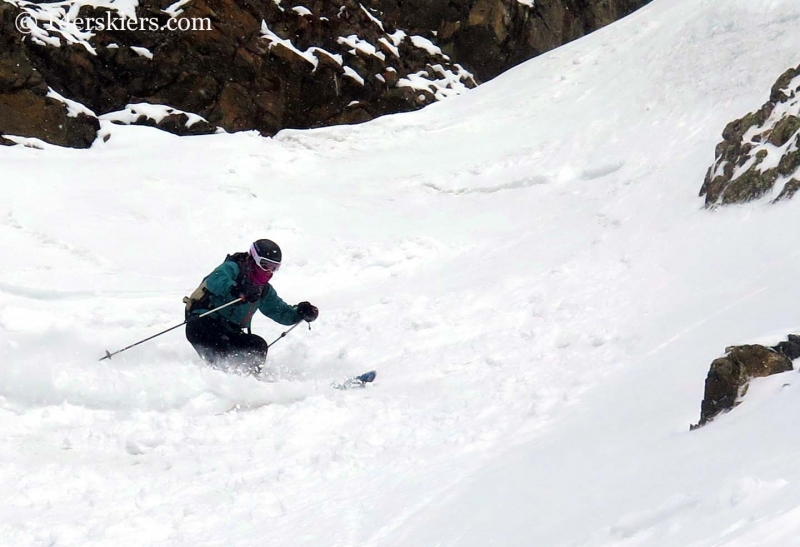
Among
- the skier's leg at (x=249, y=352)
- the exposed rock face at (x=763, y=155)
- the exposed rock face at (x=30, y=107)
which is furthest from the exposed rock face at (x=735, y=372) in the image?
the exposed rock face at (x=30, y=107)

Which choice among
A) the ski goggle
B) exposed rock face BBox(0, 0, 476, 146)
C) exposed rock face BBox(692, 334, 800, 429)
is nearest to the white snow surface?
exposed rock face BBox(692, 334, 800, 429)

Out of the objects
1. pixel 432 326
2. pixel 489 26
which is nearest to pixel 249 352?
pixel 432 326

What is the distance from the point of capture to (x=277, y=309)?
328 inches

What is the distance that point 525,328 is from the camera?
8.34m

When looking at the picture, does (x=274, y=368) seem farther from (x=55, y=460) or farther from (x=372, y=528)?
(x=372, y=528)

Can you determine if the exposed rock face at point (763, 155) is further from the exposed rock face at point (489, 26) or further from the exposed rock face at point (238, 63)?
the exposed rock face at point (489, 26)

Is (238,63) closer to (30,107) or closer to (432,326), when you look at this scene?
(30,107)

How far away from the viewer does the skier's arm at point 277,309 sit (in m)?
8.27

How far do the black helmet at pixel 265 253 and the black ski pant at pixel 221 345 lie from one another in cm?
77

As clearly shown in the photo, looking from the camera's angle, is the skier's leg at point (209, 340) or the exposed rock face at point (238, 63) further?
the exposed rock face at point (238, 63)

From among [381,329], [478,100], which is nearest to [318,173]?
[478,100]

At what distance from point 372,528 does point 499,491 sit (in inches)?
29.5

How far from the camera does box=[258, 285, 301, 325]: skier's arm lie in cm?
827

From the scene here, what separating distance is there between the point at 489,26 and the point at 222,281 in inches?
724
